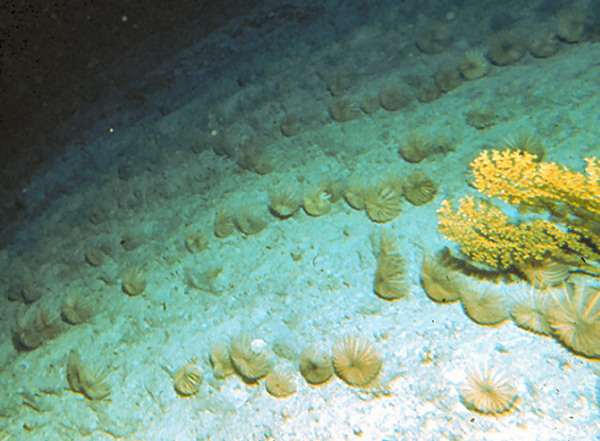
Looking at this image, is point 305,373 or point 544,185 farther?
point 305,373

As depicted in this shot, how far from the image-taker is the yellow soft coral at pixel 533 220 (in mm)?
2147

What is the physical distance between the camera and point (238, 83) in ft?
19.9

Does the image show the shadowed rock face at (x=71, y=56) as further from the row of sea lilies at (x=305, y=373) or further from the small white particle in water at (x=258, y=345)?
the small white particle in water at (x=258, y=345)

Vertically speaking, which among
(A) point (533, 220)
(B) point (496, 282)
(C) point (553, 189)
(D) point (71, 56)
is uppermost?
(D) point (71, 56)

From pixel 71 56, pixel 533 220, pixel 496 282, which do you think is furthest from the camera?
pixel 71 56

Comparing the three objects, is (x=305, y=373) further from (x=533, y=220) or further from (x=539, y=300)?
(x=533, y=220)

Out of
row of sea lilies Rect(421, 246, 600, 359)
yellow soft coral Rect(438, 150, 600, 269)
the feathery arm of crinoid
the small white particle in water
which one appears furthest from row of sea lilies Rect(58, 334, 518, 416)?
the feathery arm of crinoid

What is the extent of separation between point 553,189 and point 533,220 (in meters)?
0.25

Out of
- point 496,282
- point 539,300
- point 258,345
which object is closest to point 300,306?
point 258,345

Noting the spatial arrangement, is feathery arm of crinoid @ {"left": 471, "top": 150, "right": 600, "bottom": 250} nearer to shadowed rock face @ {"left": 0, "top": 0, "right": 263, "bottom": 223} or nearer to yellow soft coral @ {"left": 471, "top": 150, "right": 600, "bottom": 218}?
yellow soft coral @ {"left": 471, "top": 150, "right": 600, "bottom": 218}

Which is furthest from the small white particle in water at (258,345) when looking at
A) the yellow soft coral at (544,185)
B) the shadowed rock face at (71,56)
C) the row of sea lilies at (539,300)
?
the shadowed rock face at (71,56)

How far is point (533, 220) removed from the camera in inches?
91.7

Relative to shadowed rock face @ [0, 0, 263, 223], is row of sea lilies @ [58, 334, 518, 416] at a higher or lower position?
lower

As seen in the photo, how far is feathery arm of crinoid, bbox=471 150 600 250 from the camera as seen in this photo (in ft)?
6.81
